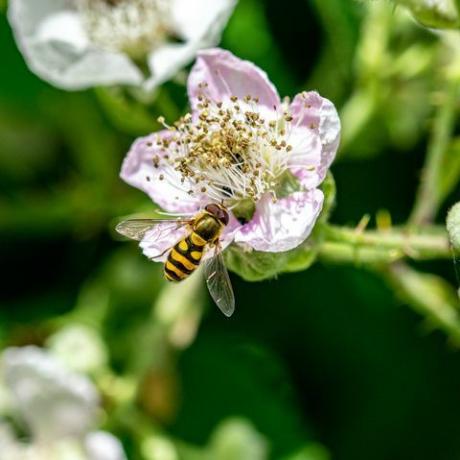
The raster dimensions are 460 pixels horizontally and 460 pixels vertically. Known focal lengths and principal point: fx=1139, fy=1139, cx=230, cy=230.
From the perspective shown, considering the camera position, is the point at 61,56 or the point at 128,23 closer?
the point at 61,56

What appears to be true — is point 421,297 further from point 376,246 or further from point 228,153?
point 228,153

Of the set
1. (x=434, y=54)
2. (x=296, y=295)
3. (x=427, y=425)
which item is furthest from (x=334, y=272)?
(x=434, y=54)

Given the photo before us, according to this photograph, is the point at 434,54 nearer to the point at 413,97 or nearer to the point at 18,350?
the point at 413,97

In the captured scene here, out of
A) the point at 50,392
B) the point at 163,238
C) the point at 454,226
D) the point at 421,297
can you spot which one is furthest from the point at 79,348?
the point at 454,226

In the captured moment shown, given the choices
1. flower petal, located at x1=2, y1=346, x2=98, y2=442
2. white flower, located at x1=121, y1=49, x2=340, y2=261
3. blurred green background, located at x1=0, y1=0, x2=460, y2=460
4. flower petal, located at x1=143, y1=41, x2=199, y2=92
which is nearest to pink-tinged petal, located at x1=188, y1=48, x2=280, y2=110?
white flower, located at x1=121, y1=49, x2=340, y2=261

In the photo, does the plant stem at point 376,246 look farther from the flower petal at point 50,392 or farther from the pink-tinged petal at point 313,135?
the flower petal at point 50,392

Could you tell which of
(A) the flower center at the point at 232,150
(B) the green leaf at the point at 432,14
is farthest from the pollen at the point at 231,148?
(B) the green leaf at the point at 432,14
